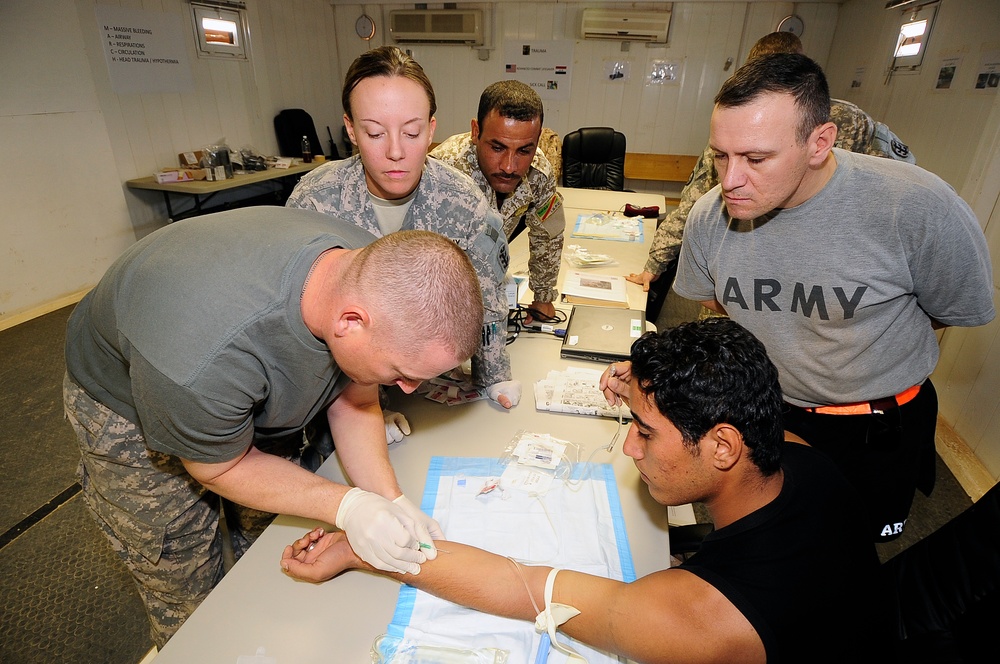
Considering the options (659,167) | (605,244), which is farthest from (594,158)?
(605,244)

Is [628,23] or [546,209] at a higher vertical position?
[628,23]

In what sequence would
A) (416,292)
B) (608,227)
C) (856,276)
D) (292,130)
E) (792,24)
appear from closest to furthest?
(416,292) < (856,276) < (608,227) < (792,24) < (292,130)

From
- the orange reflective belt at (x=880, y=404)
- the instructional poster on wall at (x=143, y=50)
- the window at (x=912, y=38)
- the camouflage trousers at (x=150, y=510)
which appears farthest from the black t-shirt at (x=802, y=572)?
the instructional poster on wall at (x=143, y=50)

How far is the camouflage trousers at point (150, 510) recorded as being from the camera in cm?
112

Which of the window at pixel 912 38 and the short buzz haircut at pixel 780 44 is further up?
the window at pixel 912 38

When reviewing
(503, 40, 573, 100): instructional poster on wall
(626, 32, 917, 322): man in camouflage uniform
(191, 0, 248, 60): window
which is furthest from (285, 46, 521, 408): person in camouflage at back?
(503, 40, 573, 100): instructional poster on wall

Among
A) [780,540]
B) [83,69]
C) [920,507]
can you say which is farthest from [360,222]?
[83,69]

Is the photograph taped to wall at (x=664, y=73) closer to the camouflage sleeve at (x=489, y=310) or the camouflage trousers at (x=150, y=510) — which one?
the camouflage sleeve at (x=489, y=310)

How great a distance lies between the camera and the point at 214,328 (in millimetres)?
833

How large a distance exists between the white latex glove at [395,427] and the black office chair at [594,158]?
4.16 m

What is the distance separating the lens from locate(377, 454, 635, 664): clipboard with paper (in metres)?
0.92

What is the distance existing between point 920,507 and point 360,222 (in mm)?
2639

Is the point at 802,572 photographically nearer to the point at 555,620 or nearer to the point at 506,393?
the point at 555,620

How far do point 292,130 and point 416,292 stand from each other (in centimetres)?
570
